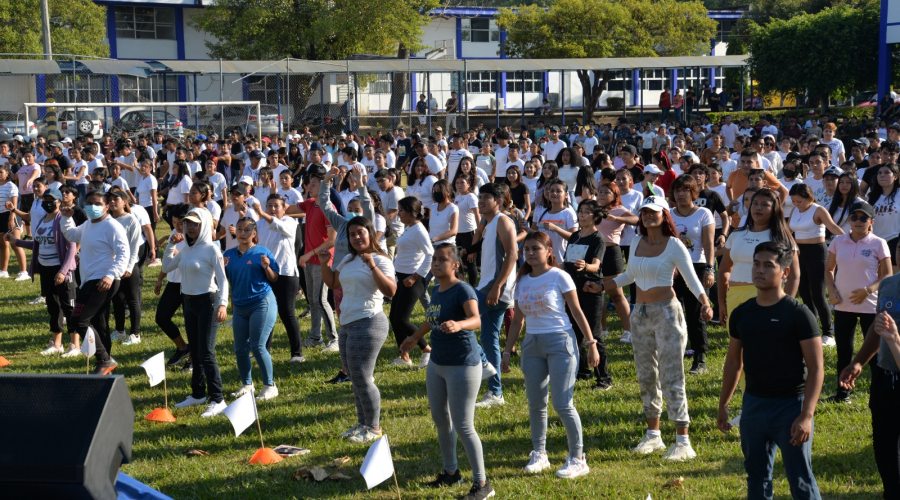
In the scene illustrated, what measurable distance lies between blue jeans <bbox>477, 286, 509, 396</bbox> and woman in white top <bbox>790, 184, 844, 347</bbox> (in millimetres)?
3074

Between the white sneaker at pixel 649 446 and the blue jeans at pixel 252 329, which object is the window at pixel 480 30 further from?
the white sneaker at pixel 649 446

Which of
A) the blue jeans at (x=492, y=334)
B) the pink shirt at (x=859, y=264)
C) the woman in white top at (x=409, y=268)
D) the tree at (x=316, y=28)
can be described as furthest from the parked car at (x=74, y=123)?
the pink shirt at (x=859, y=264)

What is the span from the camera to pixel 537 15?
2170 inches

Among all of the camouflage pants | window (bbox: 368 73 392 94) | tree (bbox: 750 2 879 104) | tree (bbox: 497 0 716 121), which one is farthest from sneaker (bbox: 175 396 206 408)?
tree (bbox: 497 0 716 121)

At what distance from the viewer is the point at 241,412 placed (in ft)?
25.4

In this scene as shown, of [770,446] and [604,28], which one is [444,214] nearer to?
[770,446]

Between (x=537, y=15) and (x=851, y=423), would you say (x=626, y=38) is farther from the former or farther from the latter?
(x=851, y=423)

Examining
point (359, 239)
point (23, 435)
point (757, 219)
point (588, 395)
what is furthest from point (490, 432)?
point (23, 435)

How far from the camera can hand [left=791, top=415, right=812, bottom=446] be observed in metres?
5.34

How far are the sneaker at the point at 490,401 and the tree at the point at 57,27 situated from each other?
37.2 meters

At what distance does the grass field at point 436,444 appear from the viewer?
7.02m

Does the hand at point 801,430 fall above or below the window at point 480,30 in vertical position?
below

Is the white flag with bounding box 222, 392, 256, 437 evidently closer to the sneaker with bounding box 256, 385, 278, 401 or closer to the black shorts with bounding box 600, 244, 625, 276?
the sneaker with bounding box 256, 385, 278, 401

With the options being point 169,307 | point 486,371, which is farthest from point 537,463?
point 169,307
